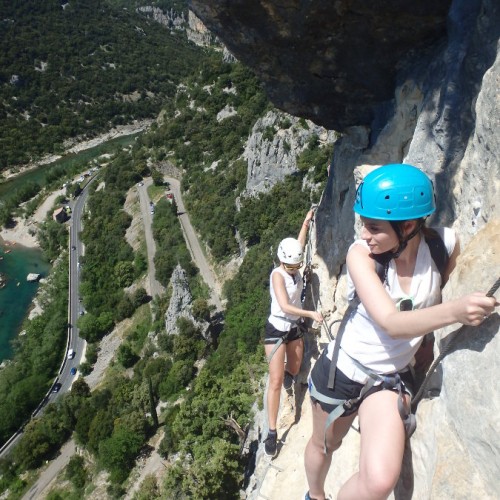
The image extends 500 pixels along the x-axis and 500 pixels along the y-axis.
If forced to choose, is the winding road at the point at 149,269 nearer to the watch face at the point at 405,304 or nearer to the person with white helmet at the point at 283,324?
the person with white helmet at the point at 283,324

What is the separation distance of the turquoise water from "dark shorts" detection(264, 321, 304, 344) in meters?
51.3

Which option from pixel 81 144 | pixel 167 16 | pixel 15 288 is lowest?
pixel 15 288

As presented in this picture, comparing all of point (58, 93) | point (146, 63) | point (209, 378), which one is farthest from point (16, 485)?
point (146, 63)

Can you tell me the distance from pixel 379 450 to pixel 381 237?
1494 mm

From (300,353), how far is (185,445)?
42.7 ft

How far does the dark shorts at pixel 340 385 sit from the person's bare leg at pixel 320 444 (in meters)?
0.15

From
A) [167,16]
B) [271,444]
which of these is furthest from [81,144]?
[167,16]

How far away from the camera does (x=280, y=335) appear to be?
6.55m

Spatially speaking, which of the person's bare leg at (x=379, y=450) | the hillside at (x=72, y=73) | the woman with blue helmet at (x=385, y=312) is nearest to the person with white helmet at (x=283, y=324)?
the woman with blue helmet at (x=385, y=312)

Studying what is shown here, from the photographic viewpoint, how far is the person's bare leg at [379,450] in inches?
120

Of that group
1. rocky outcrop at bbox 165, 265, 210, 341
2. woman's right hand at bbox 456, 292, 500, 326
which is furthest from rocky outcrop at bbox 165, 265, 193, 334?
woman's right hand at bbox 456, 292, 500, 326

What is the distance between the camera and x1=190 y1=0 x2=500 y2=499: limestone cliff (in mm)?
3062

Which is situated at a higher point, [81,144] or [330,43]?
[330,43]

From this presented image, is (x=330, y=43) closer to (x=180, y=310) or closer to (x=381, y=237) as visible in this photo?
(x=381, y=237)
